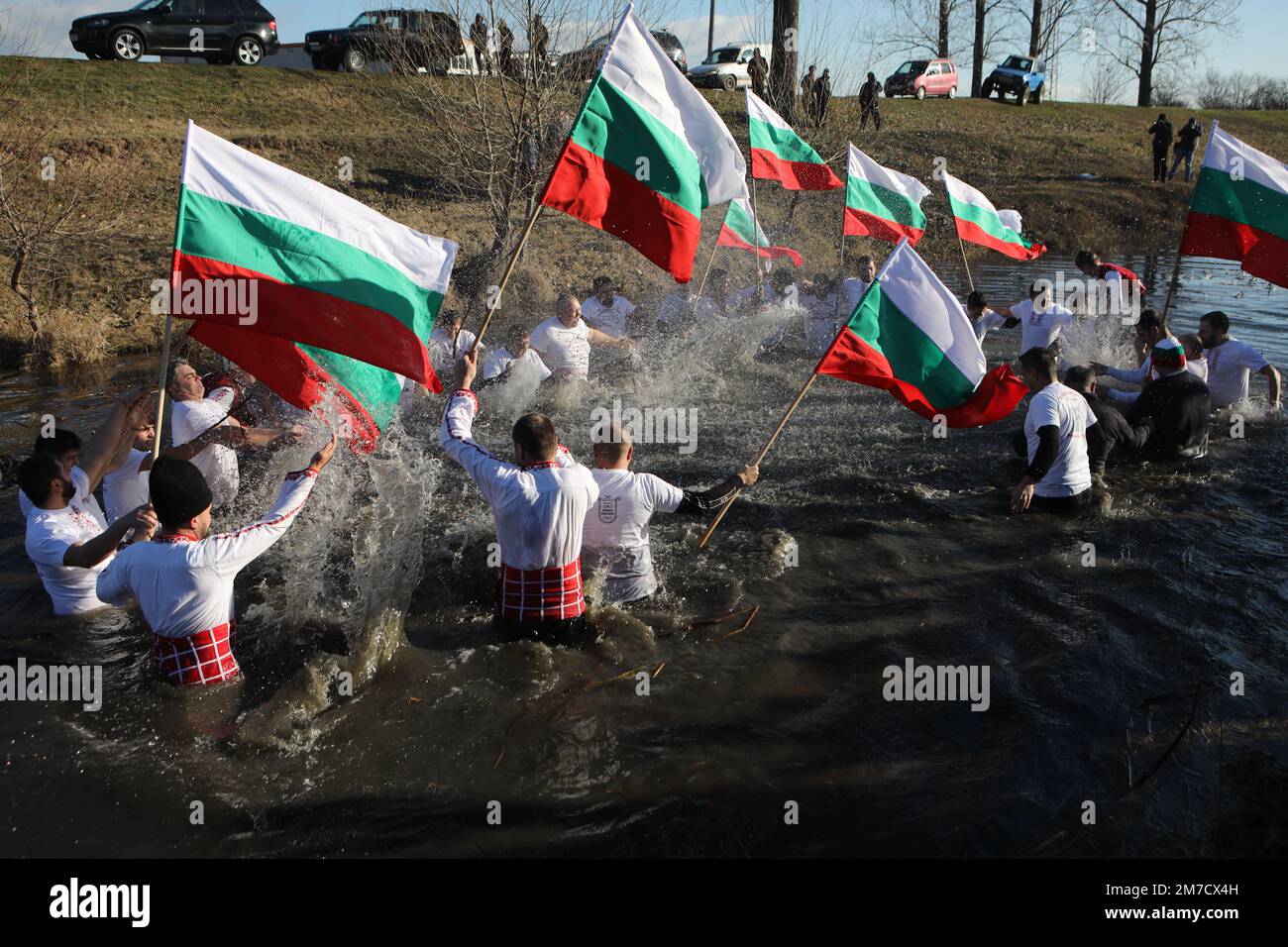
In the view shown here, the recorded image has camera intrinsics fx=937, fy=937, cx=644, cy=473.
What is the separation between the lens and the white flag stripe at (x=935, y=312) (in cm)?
696

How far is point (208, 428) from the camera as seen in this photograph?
7066mm

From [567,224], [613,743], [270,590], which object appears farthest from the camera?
[567,224]

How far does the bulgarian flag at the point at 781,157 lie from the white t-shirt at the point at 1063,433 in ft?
18.0

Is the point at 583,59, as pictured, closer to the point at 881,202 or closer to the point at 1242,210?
the point at 881,202

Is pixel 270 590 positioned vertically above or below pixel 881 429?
below

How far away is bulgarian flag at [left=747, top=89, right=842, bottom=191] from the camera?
499 inches

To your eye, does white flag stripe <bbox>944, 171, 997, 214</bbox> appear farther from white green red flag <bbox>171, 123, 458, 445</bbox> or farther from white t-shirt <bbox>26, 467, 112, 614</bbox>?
white t-shirt <bbox>26, 467, 112, 614</bbox>

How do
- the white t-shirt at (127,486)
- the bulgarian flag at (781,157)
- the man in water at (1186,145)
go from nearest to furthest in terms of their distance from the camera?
1. the white t-shirt at (127,486)
2. the bulgarian flag at (781,157)
3. the man in water at (1186,145)

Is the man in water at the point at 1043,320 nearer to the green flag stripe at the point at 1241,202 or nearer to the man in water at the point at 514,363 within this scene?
the green flag stripe at the point at 1241,202

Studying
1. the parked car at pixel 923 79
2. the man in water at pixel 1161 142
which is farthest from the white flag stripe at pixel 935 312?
the parked car at pixel 923 79

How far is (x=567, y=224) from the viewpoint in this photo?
22.2 m
